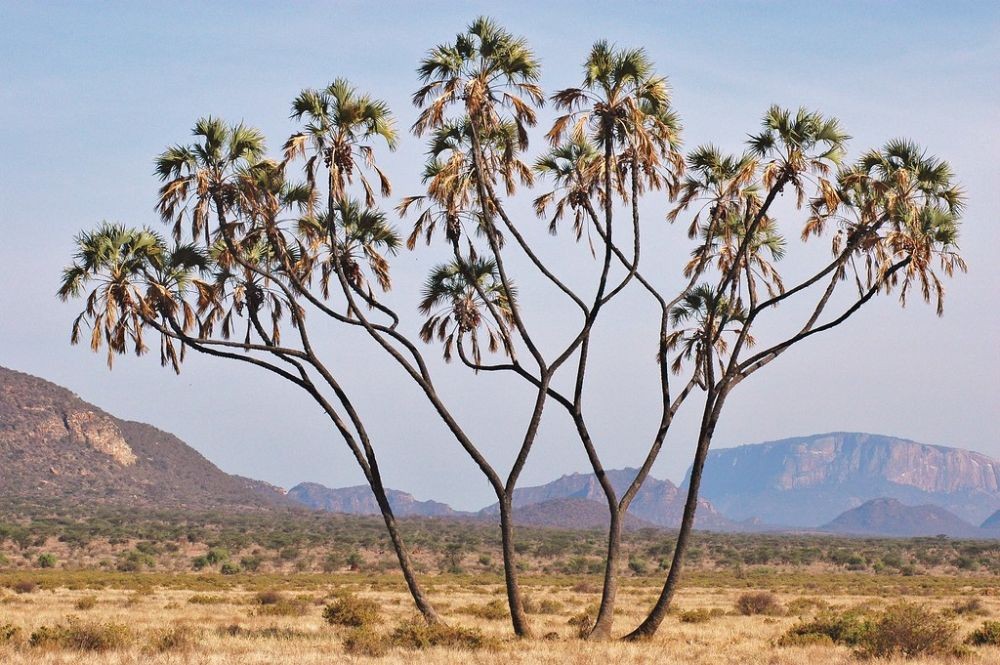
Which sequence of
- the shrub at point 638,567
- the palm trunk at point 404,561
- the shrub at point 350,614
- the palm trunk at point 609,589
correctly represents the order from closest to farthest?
the palm trunk at point 609,589 → the palm trunk at point 404,561 → the shrub at point 350,614 → the shrub at point 638,567

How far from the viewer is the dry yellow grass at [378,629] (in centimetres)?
1969

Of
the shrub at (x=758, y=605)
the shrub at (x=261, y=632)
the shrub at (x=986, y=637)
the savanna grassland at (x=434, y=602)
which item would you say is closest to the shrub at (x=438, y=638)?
the savanna grassland at (x=434, y=602)

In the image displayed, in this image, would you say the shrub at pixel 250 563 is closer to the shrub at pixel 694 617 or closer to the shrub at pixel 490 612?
the shrub at pixel 490 612

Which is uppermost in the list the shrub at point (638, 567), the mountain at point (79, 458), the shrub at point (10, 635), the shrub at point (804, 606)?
the mountain at point (79, 458)

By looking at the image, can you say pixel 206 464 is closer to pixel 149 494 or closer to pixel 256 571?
pixel 149 494

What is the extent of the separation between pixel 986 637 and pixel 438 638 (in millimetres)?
12648

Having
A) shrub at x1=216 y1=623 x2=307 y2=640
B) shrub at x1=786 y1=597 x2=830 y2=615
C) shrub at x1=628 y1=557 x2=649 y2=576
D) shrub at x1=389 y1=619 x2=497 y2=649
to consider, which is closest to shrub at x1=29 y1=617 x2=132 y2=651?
shrub at x1=216 y1=623 x2=307 y2=640

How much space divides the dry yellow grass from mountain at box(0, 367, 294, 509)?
9353cm

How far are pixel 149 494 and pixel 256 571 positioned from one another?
276ft

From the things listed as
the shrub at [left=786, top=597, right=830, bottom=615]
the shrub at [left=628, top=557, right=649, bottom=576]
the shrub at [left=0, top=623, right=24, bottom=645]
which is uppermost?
the shrub at [left=628, top=557, right=649, bottom=576]

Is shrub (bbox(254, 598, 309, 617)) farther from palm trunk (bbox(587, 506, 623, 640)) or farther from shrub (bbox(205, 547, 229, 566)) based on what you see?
shrub (bbox(205, 547, 229, 566))

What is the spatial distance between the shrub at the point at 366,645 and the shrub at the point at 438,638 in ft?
1.38

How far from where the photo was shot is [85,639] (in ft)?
68.3

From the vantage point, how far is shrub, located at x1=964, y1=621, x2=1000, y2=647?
24544 millimetres
